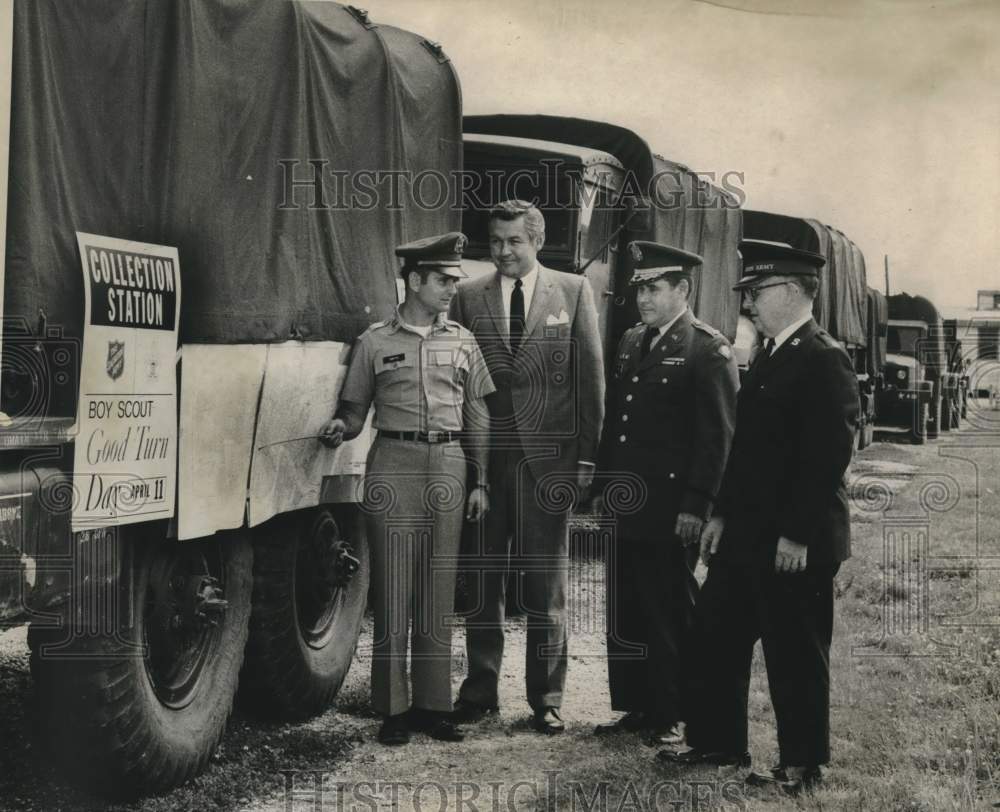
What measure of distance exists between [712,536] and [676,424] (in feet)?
1.80

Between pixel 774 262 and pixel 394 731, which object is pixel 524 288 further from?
pixel 394 731

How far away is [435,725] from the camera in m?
4.67

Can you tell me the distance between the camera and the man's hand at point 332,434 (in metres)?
4.57

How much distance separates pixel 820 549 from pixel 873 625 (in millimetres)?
2925

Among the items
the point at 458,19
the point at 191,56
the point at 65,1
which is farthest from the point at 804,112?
the point at 65,1

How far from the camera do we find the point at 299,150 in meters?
4.46

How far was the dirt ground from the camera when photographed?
13.2 ft

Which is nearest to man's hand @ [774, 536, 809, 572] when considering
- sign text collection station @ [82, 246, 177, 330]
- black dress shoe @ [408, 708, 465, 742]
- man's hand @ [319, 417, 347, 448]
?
black dress shoe @ [408, 708, 465, 742]

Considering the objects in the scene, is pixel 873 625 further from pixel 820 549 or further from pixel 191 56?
pixel 191 56

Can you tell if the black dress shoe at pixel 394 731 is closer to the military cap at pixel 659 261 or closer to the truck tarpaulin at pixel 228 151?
the truck tarpaulin at pixel 228 151

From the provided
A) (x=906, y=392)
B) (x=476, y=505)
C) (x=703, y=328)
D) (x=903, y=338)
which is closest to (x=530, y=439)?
(x=476, y=505)

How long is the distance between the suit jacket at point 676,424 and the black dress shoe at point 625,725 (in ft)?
2.39

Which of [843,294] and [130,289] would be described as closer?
[130,289]

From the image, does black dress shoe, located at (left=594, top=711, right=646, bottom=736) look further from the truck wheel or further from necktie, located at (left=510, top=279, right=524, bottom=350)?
necktie, located at (left=510, top=279, right=524, bottom=350)
